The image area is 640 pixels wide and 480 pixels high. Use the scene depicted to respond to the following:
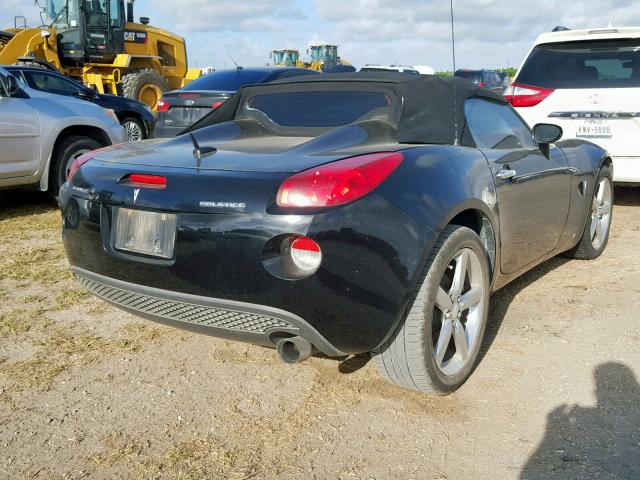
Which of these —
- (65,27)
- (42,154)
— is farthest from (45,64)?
(42,154)

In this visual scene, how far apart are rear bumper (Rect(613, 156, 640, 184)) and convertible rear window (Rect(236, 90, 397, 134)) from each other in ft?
13.3

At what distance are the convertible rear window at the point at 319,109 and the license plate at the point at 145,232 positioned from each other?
1047 mm

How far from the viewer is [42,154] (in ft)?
22.8

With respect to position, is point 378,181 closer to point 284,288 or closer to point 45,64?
point 284,288

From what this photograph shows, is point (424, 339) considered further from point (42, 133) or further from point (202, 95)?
point (202, 95)

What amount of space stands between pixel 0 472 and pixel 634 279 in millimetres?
4117

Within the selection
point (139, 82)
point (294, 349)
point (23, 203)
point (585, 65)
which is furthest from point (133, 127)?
point (294, 349)

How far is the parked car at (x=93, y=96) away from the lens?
9.76 meters

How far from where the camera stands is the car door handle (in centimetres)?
Result: 340

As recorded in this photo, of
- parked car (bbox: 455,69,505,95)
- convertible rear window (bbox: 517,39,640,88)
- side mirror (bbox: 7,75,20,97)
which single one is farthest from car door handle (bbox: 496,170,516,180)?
parked car (bbox: 455,69,505,95)

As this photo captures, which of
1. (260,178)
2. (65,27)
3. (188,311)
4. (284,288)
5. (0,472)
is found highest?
(65,27)

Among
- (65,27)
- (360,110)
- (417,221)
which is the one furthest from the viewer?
(65,27)

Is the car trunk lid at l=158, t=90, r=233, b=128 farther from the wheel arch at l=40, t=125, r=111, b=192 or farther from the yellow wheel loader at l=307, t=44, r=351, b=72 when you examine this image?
the yellow wheel loader at l=307, t=44, r=351, b=72

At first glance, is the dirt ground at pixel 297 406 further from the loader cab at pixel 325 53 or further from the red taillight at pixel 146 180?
the loader cab at pixel 325 53
